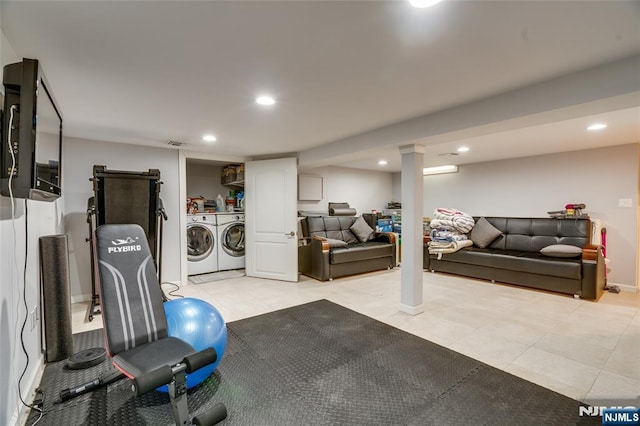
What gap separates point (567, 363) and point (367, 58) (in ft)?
8.94

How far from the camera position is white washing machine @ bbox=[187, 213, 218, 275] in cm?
509

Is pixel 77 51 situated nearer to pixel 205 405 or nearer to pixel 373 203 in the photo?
pixel 205 405

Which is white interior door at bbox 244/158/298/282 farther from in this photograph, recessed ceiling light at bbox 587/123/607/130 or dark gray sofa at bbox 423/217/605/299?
recessed ceiling light at bbox 587/123/607/130

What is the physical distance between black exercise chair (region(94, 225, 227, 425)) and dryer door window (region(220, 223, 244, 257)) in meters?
3.34

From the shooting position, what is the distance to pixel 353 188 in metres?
7.07

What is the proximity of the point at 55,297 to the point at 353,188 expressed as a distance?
5.70 meters

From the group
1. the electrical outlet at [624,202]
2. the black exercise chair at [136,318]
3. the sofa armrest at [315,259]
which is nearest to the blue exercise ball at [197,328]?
the black exercise chair at [136,318]

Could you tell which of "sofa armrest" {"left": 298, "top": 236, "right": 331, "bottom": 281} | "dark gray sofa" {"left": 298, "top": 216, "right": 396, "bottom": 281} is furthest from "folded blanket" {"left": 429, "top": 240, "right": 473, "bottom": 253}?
"sofa armrest" {"left": 298, "top": 236, "right": 331, "bottom": 281}

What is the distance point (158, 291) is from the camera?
6.82ft

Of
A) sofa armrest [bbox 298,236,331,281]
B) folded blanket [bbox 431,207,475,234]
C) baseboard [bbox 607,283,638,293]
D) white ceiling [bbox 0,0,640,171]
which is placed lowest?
baseboard [bbox 607,283,638,293]

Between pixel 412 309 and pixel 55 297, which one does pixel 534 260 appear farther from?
pixel 55 297

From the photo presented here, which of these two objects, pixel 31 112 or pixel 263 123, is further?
pixel 263 123

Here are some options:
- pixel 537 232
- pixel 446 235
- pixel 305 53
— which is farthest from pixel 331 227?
pixel 305 53

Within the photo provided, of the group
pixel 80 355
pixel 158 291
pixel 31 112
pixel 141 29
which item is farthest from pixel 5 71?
pixel 80 355
